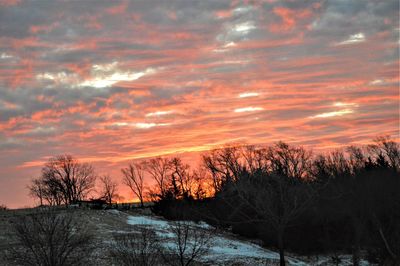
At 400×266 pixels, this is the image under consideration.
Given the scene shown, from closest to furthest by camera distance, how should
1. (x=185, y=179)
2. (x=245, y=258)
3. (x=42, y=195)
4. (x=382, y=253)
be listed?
(x=245, y=258) → (x=382, y=253) → (x=185, y=179) → (x=42, y=195)

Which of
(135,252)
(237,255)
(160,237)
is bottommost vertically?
(237,255)

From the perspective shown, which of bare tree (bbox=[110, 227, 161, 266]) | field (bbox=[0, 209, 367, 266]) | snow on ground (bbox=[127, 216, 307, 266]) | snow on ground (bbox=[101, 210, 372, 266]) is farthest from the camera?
snow on ground (bbox=[127, 216, 307, 266])

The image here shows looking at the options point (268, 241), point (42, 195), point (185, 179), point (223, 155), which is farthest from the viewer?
point (42, 195)

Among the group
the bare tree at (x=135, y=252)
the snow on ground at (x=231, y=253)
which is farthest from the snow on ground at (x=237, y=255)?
the bare tree at (x=135, y=252)

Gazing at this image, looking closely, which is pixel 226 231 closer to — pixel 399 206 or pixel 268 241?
pixel 268 241

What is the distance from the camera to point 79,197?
10038 centimetres

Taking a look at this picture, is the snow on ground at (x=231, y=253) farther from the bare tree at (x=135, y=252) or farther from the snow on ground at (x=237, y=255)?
the bare tree at (x=135, y=252)

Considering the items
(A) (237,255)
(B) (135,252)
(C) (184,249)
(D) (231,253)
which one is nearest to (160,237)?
(D) (231,253)

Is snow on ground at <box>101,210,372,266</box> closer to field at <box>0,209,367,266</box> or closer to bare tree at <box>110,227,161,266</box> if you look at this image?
field at <box>0,209,367,266</box>

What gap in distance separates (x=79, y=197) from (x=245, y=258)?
Answer: 6710cm

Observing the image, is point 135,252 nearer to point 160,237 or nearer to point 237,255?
point 237,255

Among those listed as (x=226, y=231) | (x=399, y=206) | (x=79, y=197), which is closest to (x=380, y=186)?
(x=399, y=206)

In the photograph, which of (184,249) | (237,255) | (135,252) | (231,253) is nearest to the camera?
(184,249)

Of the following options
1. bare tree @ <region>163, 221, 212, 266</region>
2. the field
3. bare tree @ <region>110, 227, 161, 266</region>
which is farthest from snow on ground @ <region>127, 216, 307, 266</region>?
bare tree @ <region>110, 227, 161, 266</region>
